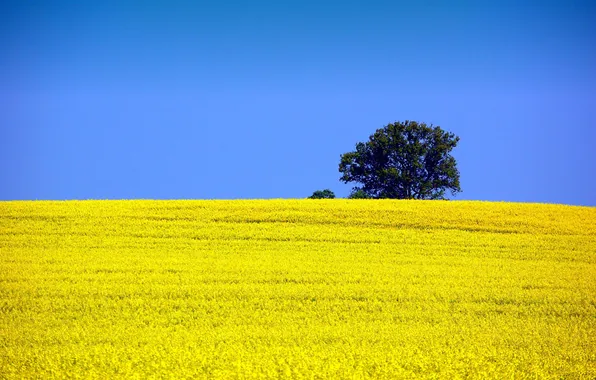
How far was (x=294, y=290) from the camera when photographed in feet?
46.7

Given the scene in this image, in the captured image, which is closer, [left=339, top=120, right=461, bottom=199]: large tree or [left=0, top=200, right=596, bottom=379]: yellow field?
[left=0, top=200, right=596, bottom=379]: yellow field

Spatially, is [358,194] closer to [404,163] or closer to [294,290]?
[404,163]

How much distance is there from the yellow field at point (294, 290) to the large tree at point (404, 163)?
17612 millimetres

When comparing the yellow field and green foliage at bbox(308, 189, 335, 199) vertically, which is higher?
green foliage at bbox(308, 189, 335, 199)

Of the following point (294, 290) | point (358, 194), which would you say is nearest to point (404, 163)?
point (358, 194)

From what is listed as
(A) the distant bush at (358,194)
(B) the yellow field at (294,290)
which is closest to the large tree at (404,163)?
(A) the distant bush at (358,194)

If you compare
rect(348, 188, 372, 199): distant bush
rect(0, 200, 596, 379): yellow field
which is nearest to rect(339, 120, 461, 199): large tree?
rect(348, 188, 372, 199): distant bush

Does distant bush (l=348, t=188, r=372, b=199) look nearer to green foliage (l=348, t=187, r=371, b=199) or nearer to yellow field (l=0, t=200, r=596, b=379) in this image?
green foliage (l=348, t=187, r=371, b=199)

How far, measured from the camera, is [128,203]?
23.7m

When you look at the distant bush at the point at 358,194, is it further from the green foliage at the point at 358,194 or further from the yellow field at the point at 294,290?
the yellow field at the point at 294,290

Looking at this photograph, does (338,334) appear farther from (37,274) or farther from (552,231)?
(552,231)

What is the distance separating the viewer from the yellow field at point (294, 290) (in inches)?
401

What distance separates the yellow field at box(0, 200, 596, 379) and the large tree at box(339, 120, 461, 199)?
1761 cm

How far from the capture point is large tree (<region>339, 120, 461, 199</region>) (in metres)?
41.5
